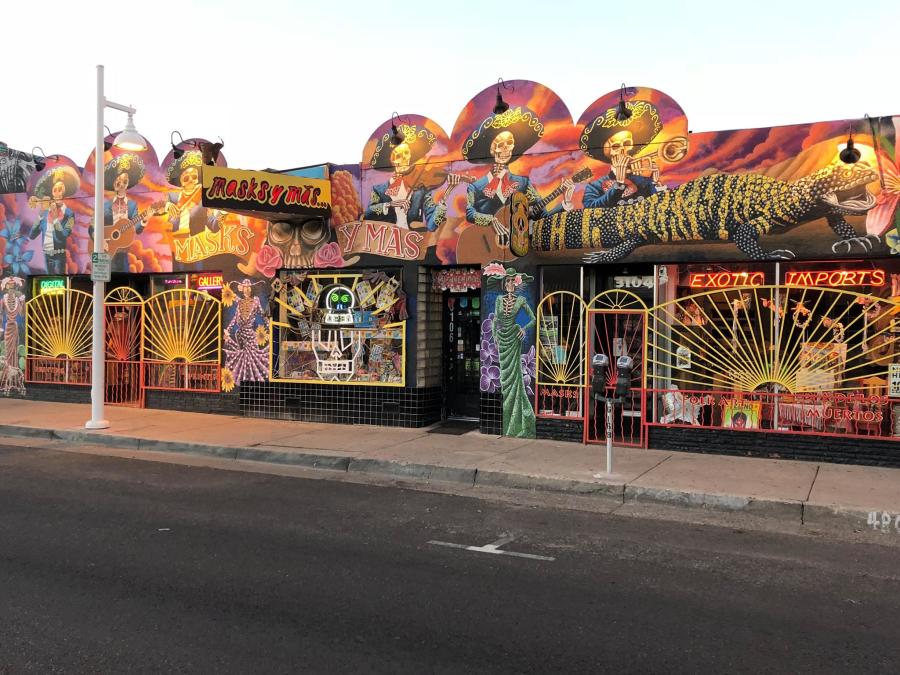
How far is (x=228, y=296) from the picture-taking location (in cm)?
1426

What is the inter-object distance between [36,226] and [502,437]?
11243 mm

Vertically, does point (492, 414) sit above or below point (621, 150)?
below

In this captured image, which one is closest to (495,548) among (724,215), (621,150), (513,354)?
(513,354)

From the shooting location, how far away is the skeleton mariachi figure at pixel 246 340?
13.9 meters

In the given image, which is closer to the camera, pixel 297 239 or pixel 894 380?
pixel 894 380

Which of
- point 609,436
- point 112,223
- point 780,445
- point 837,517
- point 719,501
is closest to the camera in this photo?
point 837,517

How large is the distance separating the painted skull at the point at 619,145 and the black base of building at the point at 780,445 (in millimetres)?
3944

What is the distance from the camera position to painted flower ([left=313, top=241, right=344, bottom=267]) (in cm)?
1317

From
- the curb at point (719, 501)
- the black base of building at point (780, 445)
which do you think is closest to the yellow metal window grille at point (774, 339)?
the black base of building at point (780, 445)

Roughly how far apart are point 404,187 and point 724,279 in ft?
17.0

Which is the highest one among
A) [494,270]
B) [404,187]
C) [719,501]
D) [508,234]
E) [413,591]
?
[404,187]

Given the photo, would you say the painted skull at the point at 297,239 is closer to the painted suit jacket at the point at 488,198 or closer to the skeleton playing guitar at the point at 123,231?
the painted suit jacket at the point at 488,198

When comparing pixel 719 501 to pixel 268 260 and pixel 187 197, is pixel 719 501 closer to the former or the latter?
pixel 268 260

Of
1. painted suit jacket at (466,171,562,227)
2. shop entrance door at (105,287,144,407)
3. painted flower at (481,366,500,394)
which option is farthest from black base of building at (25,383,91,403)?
painted suit jacket at (466,171,562,227)
